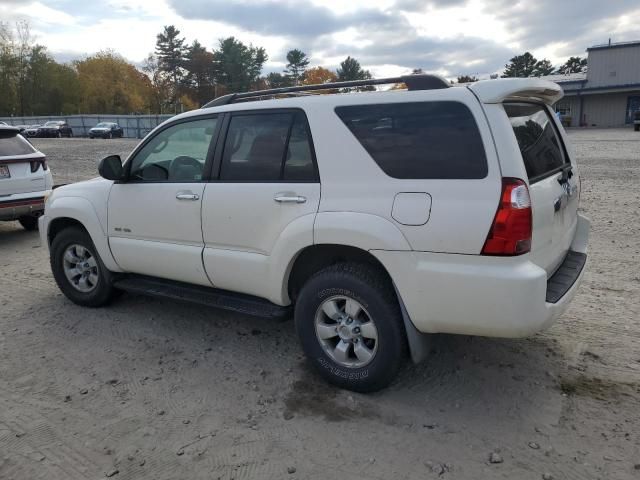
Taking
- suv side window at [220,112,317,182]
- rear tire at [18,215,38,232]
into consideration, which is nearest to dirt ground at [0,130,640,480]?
suv side window at [220,112,317,182]

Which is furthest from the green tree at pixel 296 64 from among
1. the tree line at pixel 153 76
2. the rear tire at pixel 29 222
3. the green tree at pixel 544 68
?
the rear tire at pixel 29 222

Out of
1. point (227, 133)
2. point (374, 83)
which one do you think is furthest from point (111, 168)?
point (374, 83)

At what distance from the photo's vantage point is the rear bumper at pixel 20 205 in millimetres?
7645

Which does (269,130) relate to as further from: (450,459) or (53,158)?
(53,158)

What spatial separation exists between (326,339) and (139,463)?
1347 millimetres

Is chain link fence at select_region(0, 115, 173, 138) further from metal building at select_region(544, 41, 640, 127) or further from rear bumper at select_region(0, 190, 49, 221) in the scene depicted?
rear bumper at select_region(0, 190, 49, 221)

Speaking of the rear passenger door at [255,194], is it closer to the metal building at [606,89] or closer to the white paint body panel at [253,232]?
the white paint body panel at [253,232]

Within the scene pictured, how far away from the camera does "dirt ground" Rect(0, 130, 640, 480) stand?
2.84m

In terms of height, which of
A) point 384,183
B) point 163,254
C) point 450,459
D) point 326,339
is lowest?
point 450,459

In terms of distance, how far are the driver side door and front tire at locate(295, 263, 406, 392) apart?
107 centimetres

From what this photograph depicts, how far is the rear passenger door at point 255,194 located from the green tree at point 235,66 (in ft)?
238

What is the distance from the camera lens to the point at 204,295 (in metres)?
4.21

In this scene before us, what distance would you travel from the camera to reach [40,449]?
3027mm

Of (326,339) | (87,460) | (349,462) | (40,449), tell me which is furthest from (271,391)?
(40,449)
